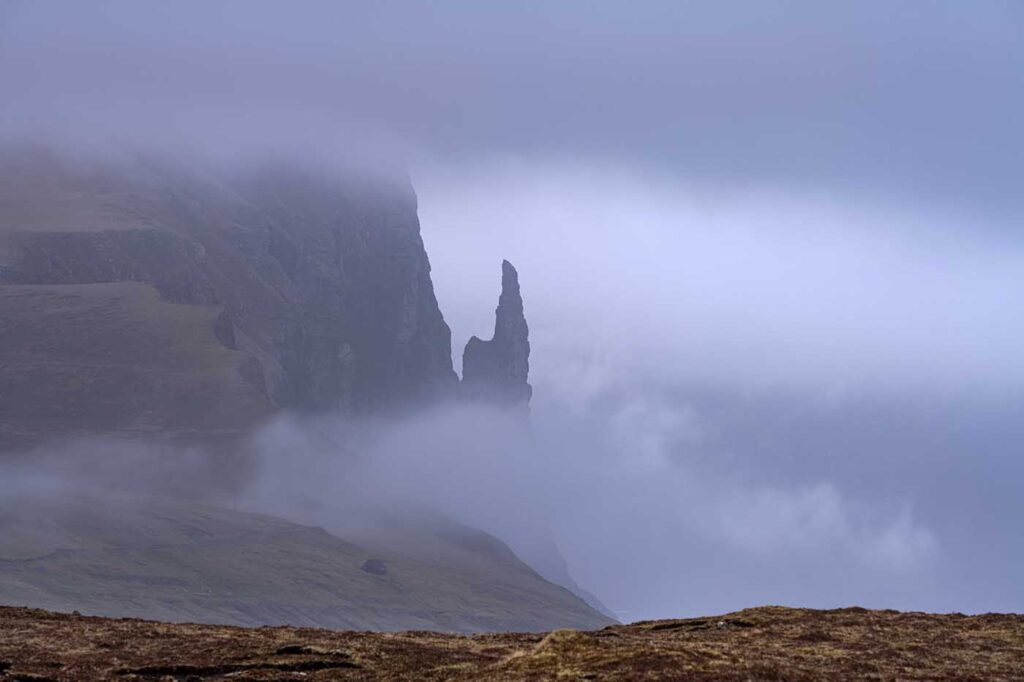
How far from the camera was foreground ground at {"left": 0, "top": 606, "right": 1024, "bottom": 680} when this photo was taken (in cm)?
5822

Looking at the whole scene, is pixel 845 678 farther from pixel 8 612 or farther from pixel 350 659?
pixel 8 612

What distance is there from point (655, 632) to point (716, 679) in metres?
21.0

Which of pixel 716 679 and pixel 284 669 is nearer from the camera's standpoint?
pixel 716 679

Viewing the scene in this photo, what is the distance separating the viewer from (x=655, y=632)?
251 feet

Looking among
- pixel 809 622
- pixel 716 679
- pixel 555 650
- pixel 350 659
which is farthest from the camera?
pixel 809 622

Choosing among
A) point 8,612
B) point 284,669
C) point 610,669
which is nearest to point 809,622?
point 610,669

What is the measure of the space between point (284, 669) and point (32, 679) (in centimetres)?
1019

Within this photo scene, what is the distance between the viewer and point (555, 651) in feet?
195

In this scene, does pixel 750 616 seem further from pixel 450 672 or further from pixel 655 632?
pixel 450 672

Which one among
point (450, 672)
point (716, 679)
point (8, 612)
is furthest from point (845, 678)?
point (8, 612)

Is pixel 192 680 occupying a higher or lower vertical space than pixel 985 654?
lower

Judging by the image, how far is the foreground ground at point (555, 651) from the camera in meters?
58.2

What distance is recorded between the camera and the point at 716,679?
182ft

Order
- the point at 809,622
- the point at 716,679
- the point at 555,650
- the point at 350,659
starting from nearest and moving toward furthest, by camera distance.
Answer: the point at 716,679 < the point at 555,650 < the point at 350,659 < the point at 809,622
